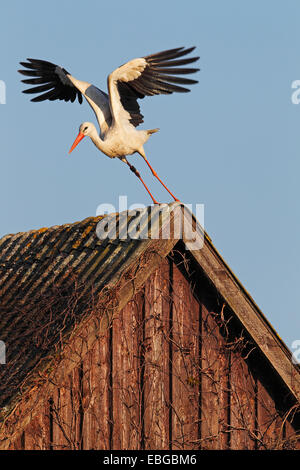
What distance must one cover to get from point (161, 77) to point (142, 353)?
378 cm

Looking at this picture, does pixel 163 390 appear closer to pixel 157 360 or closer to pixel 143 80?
pixel 157 360

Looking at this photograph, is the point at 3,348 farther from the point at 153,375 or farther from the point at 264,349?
the point at 264,349

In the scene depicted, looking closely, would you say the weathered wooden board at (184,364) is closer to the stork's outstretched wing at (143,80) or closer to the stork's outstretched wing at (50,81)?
the stork's outstretched wing at (143,80)

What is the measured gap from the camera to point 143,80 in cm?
970

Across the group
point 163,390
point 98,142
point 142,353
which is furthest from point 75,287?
point 98,142

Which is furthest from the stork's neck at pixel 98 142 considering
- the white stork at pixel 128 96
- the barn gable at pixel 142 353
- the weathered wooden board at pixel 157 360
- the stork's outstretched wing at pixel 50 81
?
the weathered wooden board at pixel 157 360

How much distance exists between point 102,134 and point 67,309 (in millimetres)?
3849

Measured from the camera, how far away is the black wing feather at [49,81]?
11.4 metres

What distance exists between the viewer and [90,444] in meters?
6.70

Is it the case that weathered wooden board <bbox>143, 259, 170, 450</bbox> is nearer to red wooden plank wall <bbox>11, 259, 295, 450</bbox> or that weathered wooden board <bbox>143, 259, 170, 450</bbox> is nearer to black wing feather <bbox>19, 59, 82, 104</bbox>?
red wooden plank wall <bbox>11, 259, 295, 450</bbox>

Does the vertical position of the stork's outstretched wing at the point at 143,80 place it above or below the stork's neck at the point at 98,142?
above

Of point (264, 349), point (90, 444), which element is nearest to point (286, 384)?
point (264, 349)

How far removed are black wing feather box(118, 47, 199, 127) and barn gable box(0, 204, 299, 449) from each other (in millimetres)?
2404

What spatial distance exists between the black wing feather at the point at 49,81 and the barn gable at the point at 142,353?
4118mm
